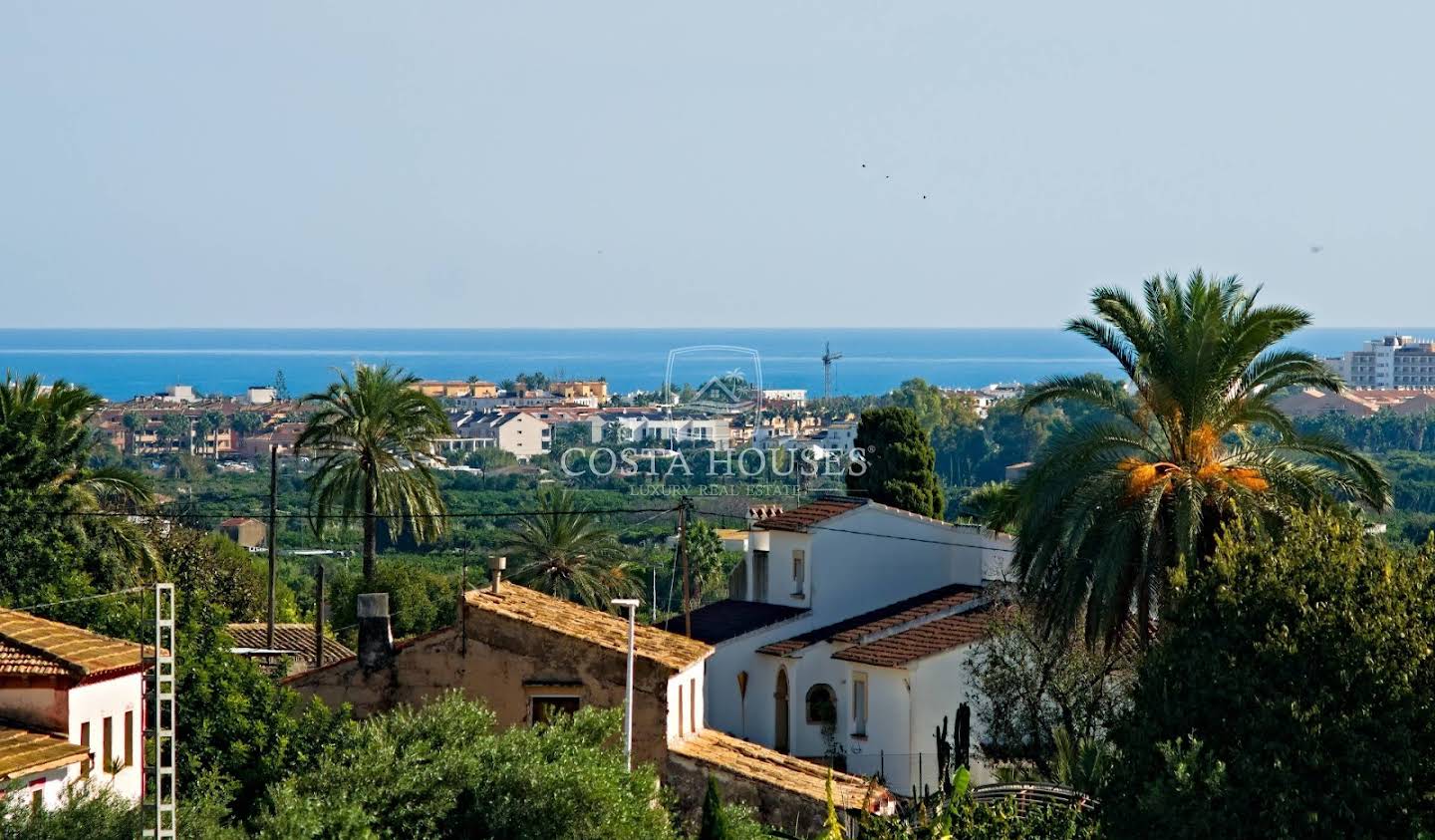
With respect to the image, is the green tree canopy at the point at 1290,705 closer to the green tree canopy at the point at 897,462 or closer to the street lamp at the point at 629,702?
the street lamp at the point at 629,702

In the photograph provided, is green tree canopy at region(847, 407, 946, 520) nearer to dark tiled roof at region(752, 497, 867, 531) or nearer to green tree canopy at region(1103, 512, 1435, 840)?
dark tiled roof at region(752, 497, 867, 531)

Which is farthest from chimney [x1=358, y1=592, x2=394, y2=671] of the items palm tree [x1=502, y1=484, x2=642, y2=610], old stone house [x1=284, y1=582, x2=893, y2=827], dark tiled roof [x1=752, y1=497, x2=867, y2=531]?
palm tree [x1=502, y1=484, x2=642, y2=610]

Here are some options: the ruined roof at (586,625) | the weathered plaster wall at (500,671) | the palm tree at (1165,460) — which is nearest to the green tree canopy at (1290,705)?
the palm tree at (1165,460)

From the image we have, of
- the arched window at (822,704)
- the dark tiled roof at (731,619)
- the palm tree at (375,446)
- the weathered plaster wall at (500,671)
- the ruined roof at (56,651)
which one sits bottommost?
the arched window at (822,704)

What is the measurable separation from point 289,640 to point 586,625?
17938 mm

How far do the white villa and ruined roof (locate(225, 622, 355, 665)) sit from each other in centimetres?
776

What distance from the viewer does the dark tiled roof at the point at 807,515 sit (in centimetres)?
4000

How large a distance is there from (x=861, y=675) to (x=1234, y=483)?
11.0m

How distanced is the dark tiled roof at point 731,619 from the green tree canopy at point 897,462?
13351 millimetres

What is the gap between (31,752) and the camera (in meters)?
22.9

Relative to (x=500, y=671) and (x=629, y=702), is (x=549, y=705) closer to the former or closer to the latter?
(x=500, y=671)

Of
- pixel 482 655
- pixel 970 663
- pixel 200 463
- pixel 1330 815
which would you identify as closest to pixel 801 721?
pixel 970 663

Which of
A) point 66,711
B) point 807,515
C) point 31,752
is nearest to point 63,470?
point 807,515

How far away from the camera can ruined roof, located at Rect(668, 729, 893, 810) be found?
28.3 m
